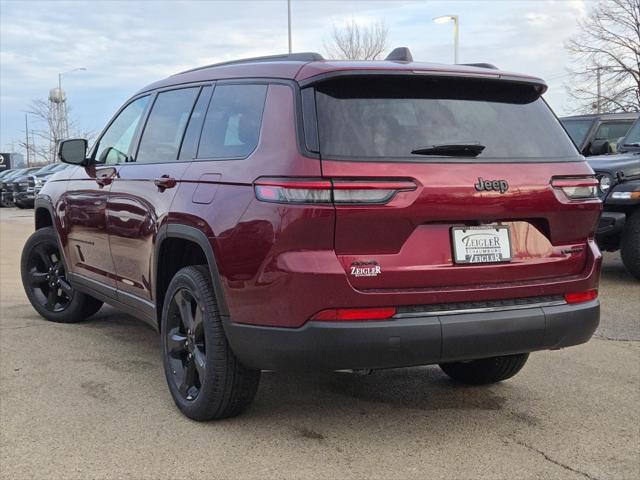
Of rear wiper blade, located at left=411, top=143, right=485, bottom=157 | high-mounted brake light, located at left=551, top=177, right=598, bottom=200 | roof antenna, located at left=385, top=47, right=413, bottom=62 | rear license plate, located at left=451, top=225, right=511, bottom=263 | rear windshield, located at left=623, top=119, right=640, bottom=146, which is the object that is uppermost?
roof antenna, located at left=385, top=47, right=413, bottom=62

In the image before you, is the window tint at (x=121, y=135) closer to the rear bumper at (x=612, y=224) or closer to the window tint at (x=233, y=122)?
the window tint at (x=233, y=122)

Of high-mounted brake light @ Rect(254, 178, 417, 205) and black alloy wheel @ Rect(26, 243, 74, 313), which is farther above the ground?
high-mounted brake light @ Rect(254, 178, 417, 205)

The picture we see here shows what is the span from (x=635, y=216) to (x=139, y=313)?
5.48m

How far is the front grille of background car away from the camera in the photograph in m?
3.03

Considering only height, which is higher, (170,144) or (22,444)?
(170,144)

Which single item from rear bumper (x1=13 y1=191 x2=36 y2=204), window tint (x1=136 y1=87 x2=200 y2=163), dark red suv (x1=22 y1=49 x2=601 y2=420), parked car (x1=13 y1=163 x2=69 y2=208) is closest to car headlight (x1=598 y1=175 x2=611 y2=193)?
dark red suv (x1=22 y1=49 x2=601 y2=420)

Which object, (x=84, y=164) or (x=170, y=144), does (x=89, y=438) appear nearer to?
(x=170, y=144)

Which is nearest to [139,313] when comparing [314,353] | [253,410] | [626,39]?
[253,410]

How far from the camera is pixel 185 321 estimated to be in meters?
3.71

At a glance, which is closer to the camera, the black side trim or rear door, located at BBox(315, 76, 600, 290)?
rear door, located at BBox(315, 76, 600, 290)

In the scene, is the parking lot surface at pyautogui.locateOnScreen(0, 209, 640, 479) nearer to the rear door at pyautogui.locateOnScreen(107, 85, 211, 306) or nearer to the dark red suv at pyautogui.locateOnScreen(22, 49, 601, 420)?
the dark red suv at pyautogui.locateOnScreen(22, 49, 601, 420)

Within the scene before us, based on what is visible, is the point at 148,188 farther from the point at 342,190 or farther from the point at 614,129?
the point at 614,129

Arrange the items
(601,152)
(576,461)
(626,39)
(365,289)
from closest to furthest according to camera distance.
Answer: (365,289)
(576,461)
(601,152)
(626,39)

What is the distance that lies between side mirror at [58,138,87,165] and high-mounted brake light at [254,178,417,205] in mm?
2696
